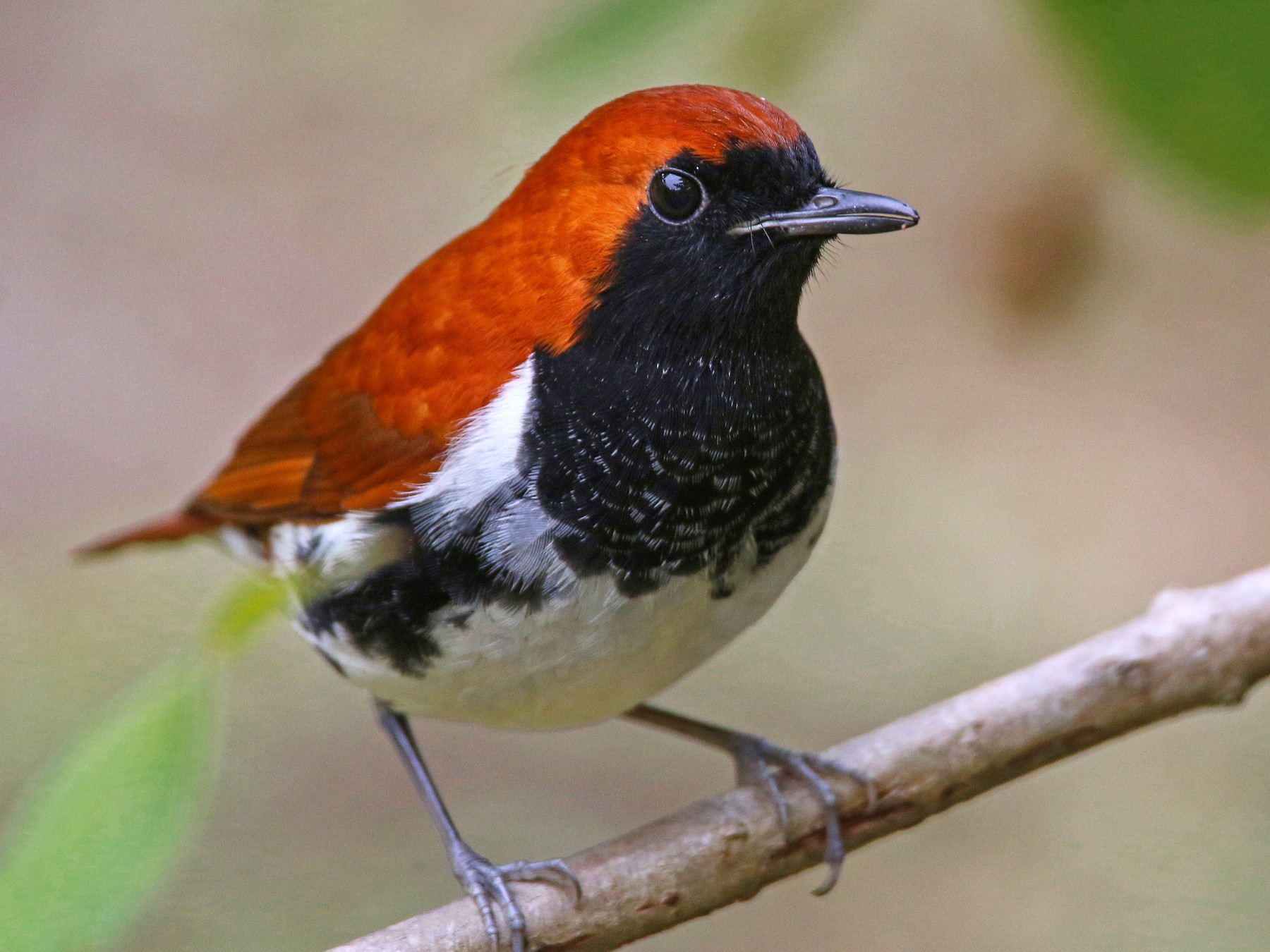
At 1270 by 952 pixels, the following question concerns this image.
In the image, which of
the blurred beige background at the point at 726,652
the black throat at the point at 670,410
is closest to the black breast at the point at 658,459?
the black throat at the point at 670,410

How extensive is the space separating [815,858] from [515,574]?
1.12m

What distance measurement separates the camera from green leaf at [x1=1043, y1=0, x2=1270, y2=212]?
1.06 m

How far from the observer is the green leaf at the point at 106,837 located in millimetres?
1064

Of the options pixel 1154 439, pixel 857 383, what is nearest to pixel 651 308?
pixel 857 383

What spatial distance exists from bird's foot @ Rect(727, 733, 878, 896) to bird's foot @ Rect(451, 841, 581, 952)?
0.56 metres

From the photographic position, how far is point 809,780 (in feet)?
10.4

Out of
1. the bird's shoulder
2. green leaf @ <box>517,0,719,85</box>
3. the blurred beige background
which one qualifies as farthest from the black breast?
green leaf @ <box>517,0,719,85</box>

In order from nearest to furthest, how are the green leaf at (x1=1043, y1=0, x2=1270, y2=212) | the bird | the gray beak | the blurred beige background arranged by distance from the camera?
the green leaf at (x1=1043, y1=0, x2=1270, y2=212)
the gray beak
the bird
the blurred beige background

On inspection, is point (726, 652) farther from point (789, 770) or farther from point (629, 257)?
point (629, 257)

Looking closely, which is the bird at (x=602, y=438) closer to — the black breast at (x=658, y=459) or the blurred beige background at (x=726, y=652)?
the black breast at (x=658, y=459)

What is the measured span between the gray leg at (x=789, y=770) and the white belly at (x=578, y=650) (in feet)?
1.49

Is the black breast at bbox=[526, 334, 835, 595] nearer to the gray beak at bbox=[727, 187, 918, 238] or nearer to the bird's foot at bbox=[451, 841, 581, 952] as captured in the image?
the gray beak at bbox=[727, 187, 918, 238]

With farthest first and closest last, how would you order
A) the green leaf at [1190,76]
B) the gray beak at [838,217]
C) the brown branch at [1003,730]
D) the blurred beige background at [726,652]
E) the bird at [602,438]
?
the blurred beige background at [726,652]
the brown branch at [1003,730]
the bird at [602,438]
the gray beak at [838,217]
the green leaf at [1190,76]

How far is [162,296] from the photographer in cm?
728
